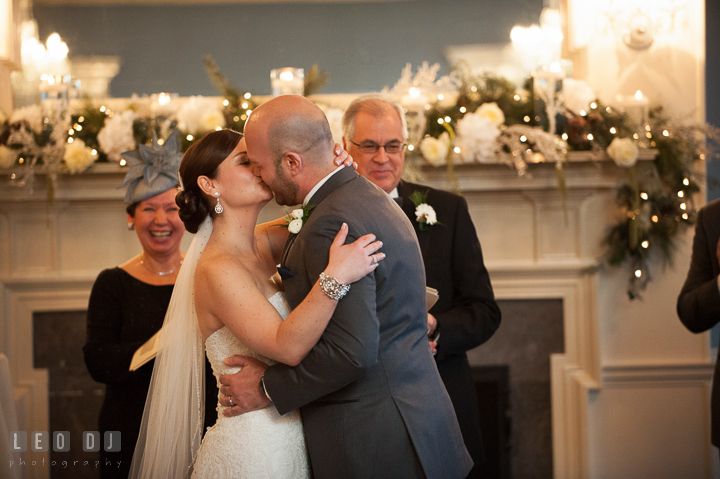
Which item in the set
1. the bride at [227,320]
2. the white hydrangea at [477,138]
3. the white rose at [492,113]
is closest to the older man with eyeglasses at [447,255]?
the bride at [227,320]

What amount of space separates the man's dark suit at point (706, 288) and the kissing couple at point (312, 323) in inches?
56.5

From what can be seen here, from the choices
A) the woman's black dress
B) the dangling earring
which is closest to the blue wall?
the woman's black dress

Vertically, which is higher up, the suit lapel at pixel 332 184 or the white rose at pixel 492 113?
the white rose at pixel 492 113

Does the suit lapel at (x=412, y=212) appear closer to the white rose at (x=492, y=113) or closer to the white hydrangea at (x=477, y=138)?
the white hydrangea at (x=477, y=138)

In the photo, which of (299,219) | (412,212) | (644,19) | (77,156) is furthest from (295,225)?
(644,19)

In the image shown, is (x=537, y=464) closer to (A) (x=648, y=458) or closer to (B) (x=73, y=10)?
(A) (x=648, y=458)

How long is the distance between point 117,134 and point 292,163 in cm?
237

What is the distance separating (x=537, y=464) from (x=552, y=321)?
96 cm

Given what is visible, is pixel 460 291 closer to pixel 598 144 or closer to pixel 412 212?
pixel 412 212

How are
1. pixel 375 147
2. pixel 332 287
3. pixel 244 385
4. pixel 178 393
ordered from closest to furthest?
1. pixel 332 287
2. pixel 244 385
3. pixel 178 393
4. pixel 375 147

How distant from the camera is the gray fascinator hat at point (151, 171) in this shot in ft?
9.01

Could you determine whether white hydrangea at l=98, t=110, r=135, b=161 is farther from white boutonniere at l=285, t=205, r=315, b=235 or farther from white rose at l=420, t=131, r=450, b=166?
white boutonniere at l=285, t=205, r=315, b=235

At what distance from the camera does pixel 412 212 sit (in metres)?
2.62

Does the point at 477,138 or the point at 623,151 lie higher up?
the point at 477,138
